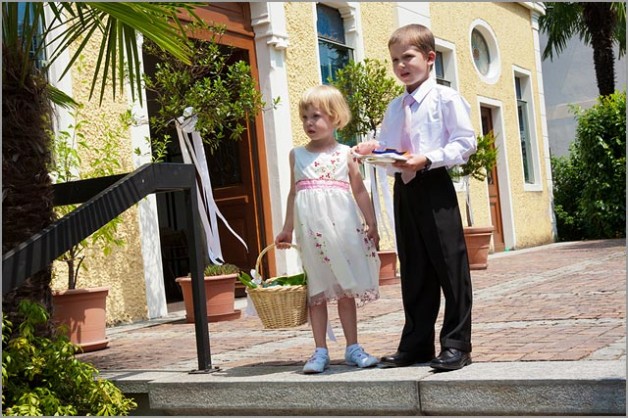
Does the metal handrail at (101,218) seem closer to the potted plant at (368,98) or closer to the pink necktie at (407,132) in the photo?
the pink necktie at (407,132)

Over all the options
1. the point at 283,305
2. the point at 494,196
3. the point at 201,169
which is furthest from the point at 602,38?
the point at 283,305

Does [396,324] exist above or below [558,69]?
below

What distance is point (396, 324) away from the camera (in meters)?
5.67

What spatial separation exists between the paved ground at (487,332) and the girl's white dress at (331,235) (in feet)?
1.69

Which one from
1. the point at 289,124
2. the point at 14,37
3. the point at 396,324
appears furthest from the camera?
the point at 289,124

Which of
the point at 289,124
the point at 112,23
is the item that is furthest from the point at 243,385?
the point at 289,124

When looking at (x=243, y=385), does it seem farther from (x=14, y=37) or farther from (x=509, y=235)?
(x=509, y=235)

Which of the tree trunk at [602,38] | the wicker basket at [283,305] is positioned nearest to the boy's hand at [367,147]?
the wicker basket at [283,305]

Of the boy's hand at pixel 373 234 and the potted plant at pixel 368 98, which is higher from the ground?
the potted plant at pixel 368 98

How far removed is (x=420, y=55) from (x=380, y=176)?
6.34m

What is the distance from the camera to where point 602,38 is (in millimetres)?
16422

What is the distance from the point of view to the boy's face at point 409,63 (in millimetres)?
3547

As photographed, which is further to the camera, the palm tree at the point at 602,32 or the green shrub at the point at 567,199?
the green shrub at the point at 567,199

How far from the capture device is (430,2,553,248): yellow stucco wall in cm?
1363
